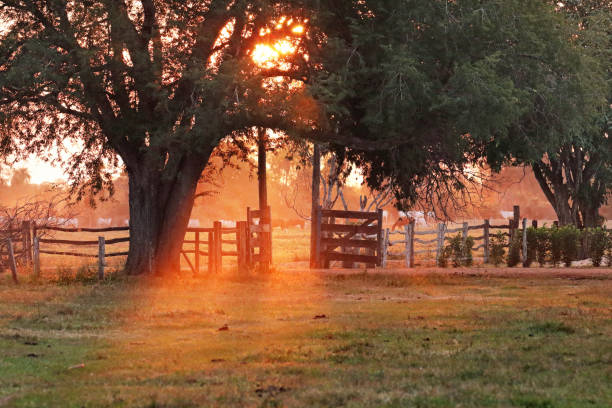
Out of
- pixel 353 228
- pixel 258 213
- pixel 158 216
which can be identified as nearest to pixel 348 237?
pixel 353 228

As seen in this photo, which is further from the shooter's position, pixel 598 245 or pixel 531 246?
pixel 531 246

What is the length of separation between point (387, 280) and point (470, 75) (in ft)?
20.3

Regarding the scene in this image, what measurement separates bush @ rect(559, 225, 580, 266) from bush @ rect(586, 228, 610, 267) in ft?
2.14

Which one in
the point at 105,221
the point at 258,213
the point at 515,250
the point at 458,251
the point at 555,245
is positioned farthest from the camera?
the point at 105,221

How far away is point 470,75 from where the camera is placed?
71.8ft

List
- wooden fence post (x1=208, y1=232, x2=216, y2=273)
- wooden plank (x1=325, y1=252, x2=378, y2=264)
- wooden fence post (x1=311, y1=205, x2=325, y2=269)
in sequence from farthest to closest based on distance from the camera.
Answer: wooden fence post (x1=311, y1=205, x2=325, y2=269), wooden plank (x1=325, y1=252, x2=378, y2=264), wooden fence post (x1=208, y1=232, x2=216, y2=273)

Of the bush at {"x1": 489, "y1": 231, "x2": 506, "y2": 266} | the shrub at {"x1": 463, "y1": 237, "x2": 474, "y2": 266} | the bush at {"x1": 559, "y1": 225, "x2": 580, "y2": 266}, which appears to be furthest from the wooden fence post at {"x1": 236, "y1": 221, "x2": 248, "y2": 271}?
the bush at {"x1": 559, "y1": 225, "x2": 580, "y2": 266}

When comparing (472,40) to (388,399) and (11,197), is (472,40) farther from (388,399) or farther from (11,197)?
(11,197)

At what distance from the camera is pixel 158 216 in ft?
89.0

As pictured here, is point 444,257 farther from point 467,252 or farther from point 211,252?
point 211,252

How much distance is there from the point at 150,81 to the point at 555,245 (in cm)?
1655

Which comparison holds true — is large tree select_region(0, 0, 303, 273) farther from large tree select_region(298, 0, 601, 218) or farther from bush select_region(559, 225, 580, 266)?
bush select_region(559, 225, 580, 266)

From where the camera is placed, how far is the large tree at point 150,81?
75.6ft

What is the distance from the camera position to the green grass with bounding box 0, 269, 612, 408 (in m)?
8.76
